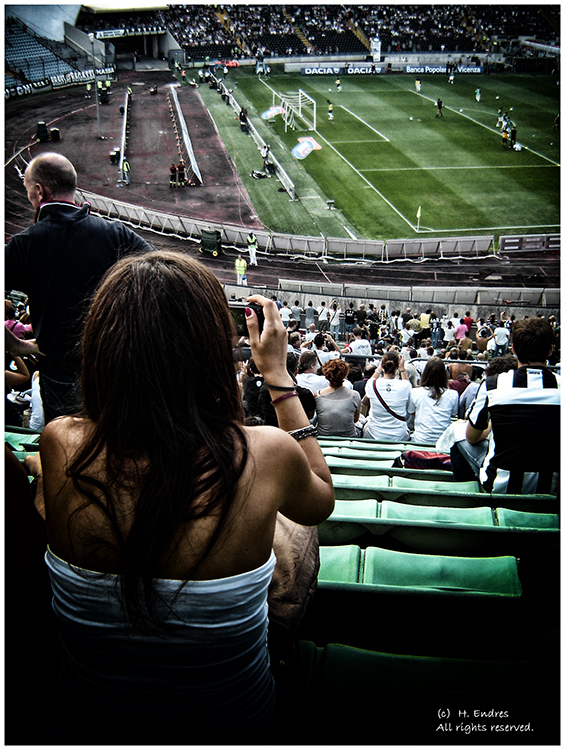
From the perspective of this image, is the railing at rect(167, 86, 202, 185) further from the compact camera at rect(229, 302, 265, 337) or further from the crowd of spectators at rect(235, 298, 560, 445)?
the compact camera at rect(229, 302, 265, 337)

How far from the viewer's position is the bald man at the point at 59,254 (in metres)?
2.91

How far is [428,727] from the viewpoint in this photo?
1.67 meters

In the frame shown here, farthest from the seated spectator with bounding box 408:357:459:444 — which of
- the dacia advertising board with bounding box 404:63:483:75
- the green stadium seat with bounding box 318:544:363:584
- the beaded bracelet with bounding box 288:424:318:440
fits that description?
the dacia advertising board with bounding box 404:63:483:75

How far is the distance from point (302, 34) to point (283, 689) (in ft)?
198

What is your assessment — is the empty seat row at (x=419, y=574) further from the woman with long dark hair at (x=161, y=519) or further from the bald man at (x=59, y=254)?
the bald man at (x=59, y=254)

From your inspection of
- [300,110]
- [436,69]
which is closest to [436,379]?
[300,110]

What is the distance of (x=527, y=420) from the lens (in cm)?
369

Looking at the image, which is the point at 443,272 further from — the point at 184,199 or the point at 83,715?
the point at 83,715

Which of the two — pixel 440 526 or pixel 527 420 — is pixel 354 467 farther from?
pixel 440 526

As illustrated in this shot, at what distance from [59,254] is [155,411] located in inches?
68.7

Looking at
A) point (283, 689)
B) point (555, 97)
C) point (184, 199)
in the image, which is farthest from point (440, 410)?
point (555, 97)

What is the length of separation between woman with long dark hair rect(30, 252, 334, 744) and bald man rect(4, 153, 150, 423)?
4.53 feet

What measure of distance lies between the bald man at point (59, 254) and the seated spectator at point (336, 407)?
3440mm

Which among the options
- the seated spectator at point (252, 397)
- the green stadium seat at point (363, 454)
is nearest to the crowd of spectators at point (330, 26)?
the green stadium seat at point (363, 454)
